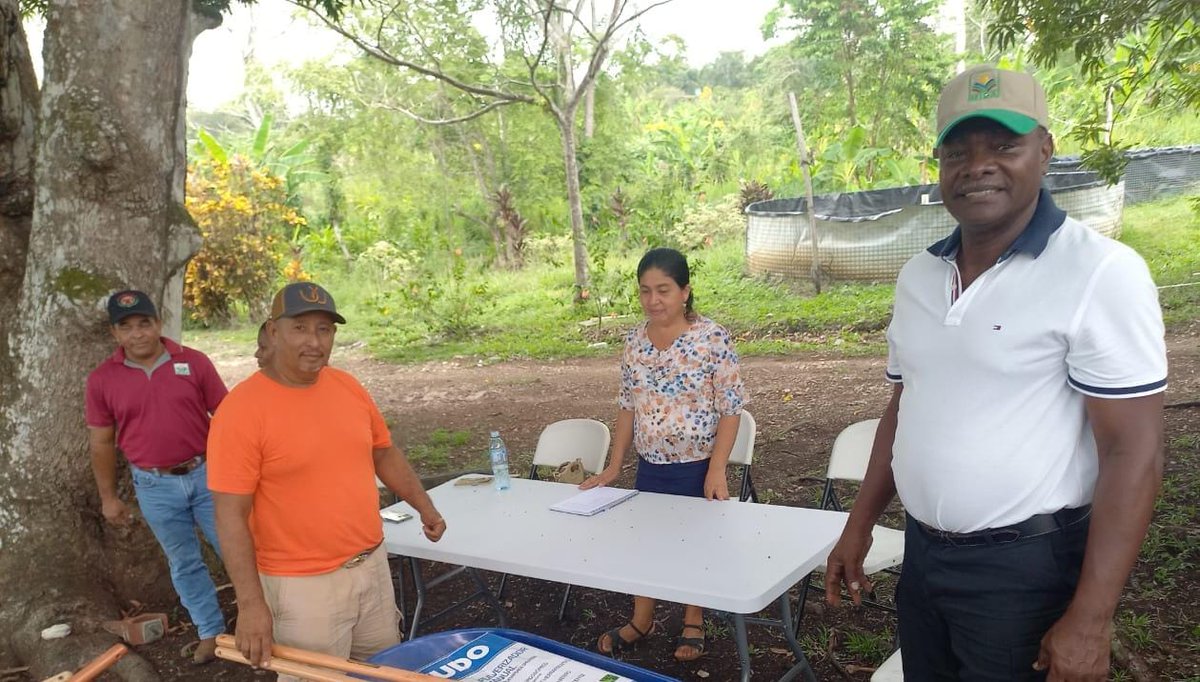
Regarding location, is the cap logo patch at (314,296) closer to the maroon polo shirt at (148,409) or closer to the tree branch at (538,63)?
Result: the maroon polo shirt at (148,409)

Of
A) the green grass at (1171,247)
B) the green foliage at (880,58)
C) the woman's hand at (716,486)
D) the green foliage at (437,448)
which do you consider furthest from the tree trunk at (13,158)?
the green foliage at (880,58)

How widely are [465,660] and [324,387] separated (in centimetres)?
95

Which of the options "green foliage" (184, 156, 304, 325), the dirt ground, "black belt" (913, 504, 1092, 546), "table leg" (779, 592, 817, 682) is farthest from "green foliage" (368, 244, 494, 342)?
"black belt" (913, 504, 1092, 546)

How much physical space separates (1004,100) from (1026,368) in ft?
1.68

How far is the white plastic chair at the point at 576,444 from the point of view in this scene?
4.25 m

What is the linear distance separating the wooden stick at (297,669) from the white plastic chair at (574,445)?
6.58 ft

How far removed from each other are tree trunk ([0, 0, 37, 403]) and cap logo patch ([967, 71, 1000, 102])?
14.7ft

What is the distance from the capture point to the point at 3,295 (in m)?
4.30

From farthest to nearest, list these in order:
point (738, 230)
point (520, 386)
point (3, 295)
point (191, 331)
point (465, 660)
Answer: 1. point (738, 230)
2. point (191, 331)
3. point (520, 386)
4. point (3, 295)
5. point (465, 660)

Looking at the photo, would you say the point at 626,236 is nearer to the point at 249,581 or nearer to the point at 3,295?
the point at 3,295

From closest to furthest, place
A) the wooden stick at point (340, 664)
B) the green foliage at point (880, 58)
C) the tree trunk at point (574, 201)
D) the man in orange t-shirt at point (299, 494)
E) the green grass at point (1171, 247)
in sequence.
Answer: the wooden stick at point (340, 664), the man in orange t-shirt at point (299, 494), the green grass at point (1171, 247), the tree trunk at point (574, 201), the green foliage at point (880, 58)

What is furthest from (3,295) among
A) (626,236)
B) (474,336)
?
(626,236)

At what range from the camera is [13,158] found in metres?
4.21

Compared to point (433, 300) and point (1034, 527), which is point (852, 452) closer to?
point (1034, 527)
